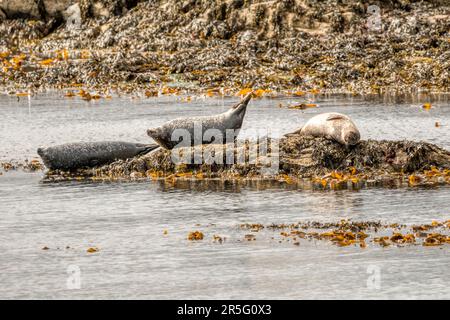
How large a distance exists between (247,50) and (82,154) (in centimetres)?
1885

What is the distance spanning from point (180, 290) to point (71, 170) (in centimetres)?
846

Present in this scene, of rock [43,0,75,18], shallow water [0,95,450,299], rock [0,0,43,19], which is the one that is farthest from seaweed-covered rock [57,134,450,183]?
rock [0,0,43,19]

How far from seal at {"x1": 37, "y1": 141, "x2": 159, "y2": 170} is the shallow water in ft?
1.40

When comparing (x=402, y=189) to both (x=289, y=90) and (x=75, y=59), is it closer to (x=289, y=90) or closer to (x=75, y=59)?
(x=289, y=90)

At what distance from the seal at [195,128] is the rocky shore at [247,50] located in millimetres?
13652

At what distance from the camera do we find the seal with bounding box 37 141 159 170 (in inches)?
718

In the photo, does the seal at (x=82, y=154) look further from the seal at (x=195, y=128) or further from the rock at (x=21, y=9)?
the rock at (x=21, y=9)

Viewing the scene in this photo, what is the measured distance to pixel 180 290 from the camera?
→ 10211mm

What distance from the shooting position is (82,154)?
59.8 ft

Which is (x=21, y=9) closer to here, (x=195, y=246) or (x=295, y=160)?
(x=295, y=160)

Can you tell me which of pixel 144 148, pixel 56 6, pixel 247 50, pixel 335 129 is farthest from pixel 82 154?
pixel 56 6

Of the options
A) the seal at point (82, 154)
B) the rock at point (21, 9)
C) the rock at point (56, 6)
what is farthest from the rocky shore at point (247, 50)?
the seal at point (82, 154)

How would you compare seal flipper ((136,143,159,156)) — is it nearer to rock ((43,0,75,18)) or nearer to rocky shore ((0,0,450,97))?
rocky shore ((0,0,450,97))

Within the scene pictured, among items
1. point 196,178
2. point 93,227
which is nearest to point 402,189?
point 196,178
